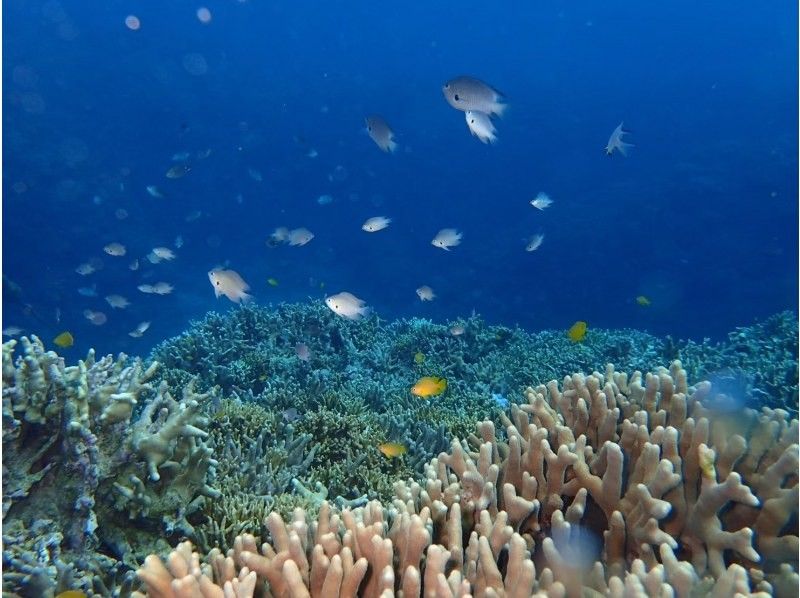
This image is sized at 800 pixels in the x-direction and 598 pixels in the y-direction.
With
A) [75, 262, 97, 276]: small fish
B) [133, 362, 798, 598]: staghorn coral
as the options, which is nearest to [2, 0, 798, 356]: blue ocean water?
[75, 262, 97, 276]: small fish

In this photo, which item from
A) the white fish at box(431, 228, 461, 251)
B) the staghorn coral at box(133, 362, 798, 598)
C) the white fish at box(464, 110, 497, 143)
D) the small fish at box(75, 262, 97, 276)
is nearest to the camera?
the staghorn coral at box(133, 362, 798, 598)

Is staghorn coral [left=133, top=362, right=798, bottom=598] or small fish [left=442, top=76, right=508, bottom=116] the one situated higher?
small fish [left=442, top=76, right=508, bottom=116]

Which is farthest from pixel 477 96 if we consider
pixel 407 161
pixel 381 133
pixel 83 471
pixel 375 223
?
pixel 407 161

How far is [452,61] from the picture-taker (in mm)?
69625

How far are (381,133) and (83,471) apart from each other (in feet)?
20.4

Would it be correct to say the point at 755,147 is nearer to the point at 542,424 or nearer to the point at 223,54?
the point at 542,424

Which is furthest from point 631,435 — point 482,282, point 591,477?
point 482,282

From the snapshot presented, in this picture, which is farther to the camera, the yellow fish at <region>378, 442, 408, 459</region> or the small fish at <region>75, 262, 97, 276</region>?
the small fish at <region>75, 262, 97, 276</region>

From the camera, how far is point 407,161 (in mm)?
55062

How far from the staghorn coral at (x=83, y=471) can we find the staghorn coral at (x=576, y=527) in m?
0.74

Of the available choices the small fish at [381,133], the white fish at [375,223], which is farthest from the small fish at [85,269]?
the small fish at [381,133]

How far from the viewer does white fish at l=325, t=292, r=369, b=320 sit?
689 cm

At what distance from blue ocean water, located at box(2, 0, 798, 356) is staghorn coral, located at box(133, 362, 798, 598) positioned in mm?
18502

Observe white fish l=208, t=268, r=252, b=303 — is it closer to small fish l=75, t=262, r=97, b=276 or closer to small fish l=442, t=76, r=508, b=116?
small fish l=442, t=76, r=508, b=116
